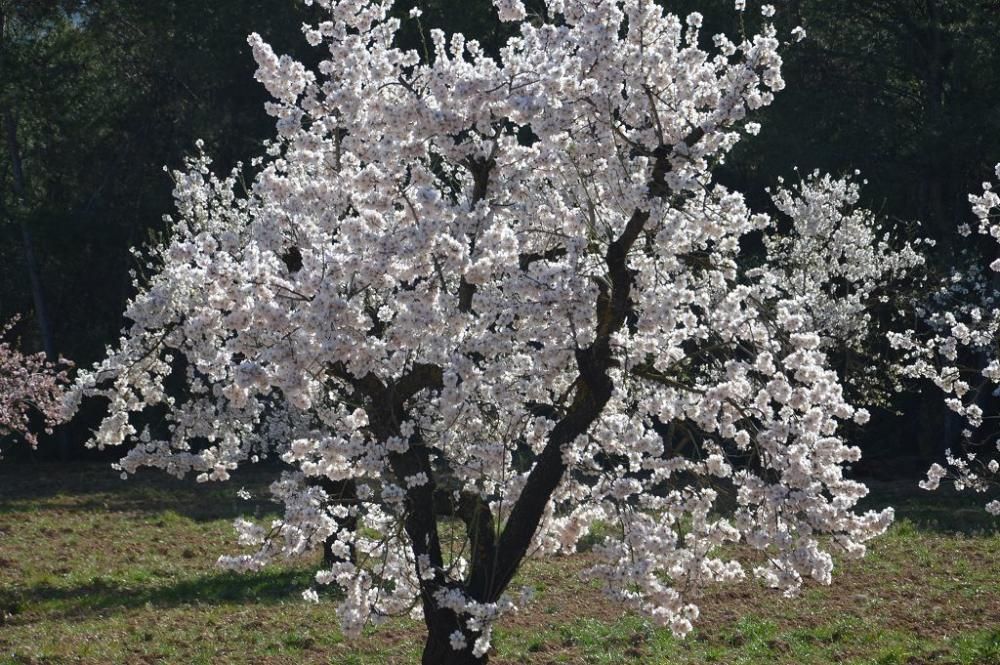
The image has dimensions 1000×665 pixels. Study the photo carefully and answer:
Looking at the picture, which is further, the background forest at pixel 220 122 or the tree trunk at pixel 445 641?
the background forest at pixel 220 122

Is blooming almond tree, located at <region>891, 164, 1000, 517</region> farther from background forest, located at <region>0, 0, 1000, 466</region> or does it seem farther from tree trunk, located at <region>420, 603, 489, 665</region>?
tree trunk, located at <region>420, 603, 489, 665</region>

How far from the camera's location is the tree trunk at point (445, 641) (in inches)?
317

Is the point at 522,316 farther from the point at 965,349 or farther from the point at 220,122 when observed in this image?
the point at 220,122

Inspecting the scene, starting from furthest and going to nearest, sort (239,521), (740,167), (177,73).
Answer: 1. (177,73)
2. (740,167)
3. (239,521)

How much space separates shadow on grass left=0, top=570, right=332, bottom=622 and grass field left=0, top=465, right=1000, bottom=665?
0.02m

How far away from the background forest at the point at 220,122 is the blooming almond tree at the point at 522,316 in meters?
16.1

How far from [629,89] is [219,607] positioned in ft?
27.2

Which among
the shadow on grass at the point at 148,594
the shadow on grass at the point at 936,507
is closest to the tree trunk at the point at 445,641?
the shadow on grass at the point at 148,594

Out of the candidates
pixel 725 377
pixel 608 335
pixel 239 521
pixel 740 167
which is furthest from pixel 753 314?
pixel 740 167

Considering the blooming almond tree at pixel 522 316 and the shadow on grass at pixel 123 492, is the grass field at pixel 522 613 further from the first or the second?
the blooming almond tree at pixel 522 316

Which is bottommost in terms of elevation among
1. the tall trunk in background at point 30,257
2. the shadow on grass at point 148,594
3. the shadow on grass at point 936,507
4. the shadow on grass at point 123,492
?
the shadow on grass at point 148,594

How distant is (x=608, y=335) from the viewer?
730 centimetres

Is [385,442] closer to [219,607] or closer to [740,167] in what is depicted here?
[219,607]

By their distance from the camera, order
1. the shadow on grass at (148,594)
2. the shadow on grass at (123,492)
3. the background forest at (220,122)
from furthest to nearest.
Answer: the background forest at (220,122), the shadow on grass at (123,492), the shadow on grass at (148,594)
